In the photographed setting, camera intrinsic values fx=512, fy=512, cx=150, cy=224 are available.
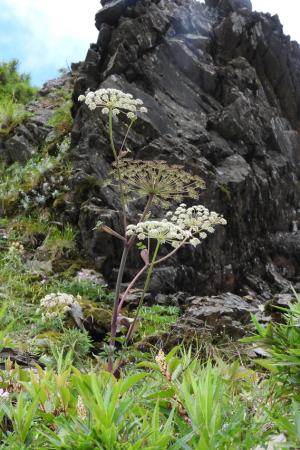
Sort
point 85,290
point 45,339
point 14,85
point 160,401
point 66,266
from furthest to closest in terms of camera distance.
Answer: point 14,85 < point 66,266 < point 85,290 < point 45,339 < point 160,401

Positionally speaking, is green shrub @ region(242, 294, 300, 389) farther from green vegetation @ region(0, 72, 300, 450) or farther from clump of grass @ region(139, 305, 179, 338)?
clump of grass @ region(139, 305, 179, 338)

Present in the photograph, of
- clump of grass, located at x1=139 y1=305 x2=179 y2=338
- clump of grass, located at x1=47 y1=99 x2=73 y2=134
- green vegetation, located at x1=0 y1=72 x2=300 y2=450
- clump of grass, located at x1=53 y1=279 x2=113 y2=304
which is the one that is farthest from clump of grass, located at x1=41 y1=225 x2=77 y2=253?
green vegetation, located at x1=0 y1=72 x2=300 y2=450

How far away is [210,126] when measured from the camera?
1322cm

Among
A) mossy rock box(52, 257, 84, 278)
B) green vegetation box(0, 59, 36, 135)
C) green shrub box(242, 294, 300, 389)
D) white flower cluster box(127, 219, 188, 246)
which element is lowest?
mossy rock box(52, 257, 84, 278)

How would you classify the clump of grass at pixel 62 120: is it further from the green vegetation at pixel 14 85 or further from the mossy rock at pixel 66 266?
the mossy rock at pixel 66 266

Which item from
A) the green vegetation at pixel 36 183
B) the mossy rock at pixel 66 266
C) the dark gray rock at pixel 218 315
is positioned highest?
the green vegetation at pixel 36 183

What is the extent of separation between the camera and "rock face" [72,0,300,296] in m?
10.5

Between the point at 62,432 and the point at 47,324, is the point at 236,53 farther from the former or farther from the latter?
the point at 62,432

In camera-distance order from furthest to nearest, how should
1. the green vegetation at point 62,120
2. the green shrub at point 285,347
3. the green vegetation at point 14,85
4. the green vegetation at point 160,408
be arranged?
1. the green vegetation at point 14,85
2. the green vegetation at point 62,120
3. the green shrub at point 285,347
4. the green vegetation at point 160,408

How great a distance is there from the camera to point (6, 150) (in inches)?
521

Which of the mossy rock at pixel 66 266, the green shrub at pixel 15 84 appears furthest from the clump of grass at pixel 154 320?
the green shrub at pixel 15 84

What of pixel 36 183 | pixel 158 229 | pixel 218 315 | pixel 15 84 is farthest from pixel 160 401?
pixel 15 84

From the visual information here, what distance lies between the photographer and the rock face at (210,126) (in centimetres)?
1052

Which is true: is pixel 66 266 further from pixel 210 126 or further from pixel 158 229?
pixel 210 126
